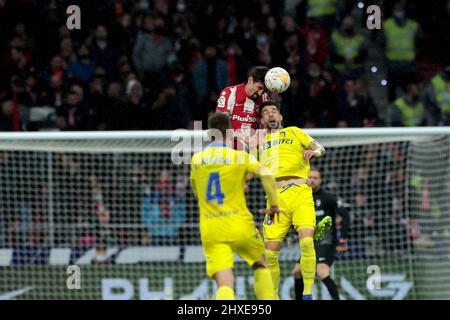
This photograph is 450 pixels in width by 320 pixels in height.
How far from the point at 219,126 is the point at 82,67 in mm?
8871

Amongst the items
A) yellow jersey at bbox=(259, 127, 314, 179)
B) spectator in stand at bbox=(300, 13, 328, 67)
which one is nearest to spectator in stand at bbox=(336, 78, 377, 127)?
spectator in stand at bbox=(300, 13, 328, 67)

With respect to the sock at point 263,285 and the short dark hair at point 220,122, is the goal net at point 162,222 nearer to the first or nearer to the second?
the sock at point 263,285

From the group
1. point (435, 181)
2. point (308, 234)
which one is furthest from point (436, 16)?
point (308, 234)

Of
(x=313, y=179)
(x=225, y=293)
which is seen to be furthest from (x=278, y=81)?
(x=313, y=179)

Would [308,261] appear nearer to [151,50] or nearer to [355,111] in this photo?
[355,111]

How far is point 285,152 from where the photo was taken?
36.0ft

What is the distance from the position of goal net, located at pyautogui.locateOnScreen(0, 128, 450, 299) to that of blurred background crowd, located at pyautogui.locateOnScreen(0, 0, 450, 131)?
48.1 inches

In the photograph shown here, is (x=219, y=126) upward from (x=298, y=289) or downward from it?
upward

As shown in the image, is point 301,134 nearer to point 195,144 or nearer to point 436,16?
point 195,144

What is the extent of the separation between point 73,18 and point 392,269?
280 inches

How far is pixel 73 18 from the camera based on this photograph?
17.9 meters

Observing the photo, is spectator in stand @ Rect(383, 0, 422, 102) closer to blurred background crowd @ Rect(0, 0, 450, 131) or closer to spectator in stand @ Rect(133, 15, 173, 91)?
blurred background crowd @ Rect(0, 0, 450, 131)

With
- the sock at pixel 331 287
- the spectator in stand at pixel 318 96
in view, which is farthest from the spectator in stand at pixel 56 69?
the sock at pixel 331 287

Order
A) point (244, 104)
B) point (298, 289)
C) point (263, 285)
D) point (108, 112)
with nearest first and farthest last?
1. point (263, 285)
2. point (244, 104)
3. point (298, 289)
4. point (108, 112)
